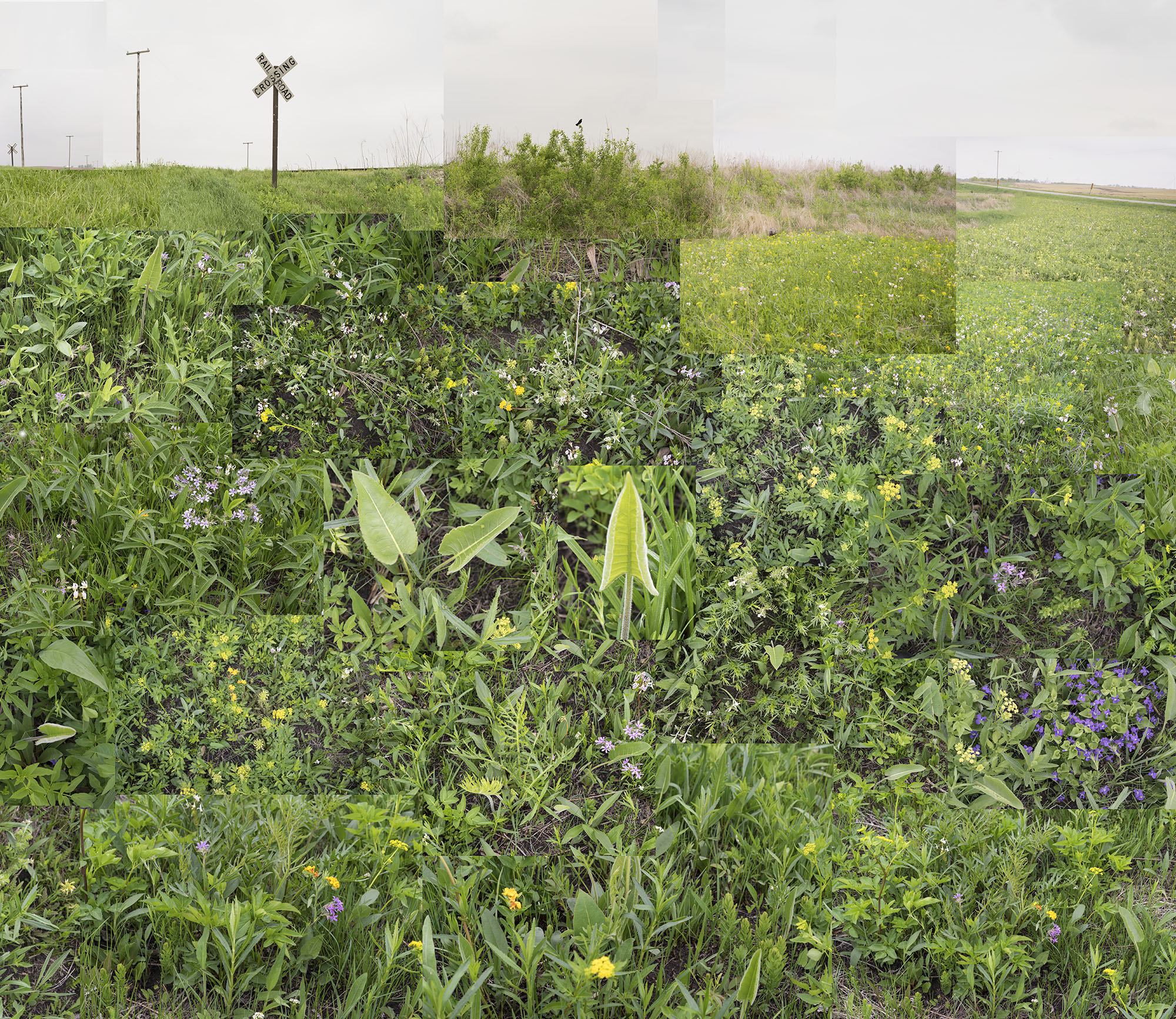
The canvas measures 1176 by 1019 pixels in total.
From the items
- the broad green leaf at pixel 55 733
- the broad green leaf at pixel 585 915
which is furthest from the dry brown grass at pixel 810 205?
the broad green leaf at pixel 55 733

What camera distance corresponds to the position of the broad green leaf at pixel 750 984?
245cm

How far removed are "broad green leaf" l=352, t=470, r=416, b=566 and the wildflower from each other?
73.7 inches

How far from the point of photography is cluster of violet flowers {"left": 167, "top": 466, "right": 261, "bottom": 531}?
3477 millimetres

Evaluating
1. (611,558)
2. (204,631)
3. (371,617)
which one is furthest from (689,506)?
(204,631)

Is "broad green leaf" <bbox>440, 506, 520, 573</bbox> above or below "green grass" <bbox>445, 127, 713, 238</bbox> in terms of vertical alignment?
below

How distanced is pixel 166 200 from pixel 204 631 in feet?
8.54

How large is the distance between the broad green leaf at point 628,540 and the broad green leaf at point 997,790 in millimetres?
1803

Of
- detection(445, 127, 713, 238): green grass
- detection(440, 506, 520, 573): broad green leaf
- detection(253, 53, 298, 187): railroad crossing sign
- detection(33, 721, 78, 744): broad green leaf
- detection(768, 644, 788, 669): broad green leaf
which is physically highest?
detection(253, 53, 298, 187): railroad crossing sign

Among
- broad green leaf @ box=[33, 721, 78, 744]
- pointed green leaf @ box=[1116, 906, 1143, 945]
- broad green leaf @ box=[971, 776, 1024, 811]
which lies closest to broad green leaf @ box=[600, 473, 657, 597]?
broad green leaf @ box=[971, 776, 1024, 811]

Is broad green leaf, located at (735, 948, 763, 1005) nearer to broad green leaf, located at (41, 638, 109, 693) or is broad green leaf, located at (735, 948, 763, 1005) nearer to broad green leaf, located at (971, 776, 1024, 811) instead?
broad green leaf, located at (971, 776, 1024, 811)

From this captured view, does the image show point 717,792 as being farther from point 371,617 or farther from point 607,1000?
point 371,617

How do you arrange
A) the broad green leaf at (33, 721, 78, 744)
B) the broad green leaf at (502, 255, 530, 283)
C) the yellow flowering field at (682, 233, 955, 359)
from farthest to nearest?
the yellow flowering field at (682, 233, 955, 359) < the broad green leaf at (502, 255, 530, 283) < the broad green leaf at (33, 721, 78, 744)

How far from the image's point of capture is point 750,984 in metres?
2.48

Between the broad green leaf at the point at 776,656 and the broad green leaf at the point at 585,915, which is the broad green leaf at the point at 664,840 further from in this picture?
the broad green leaf at the point at 776,656
